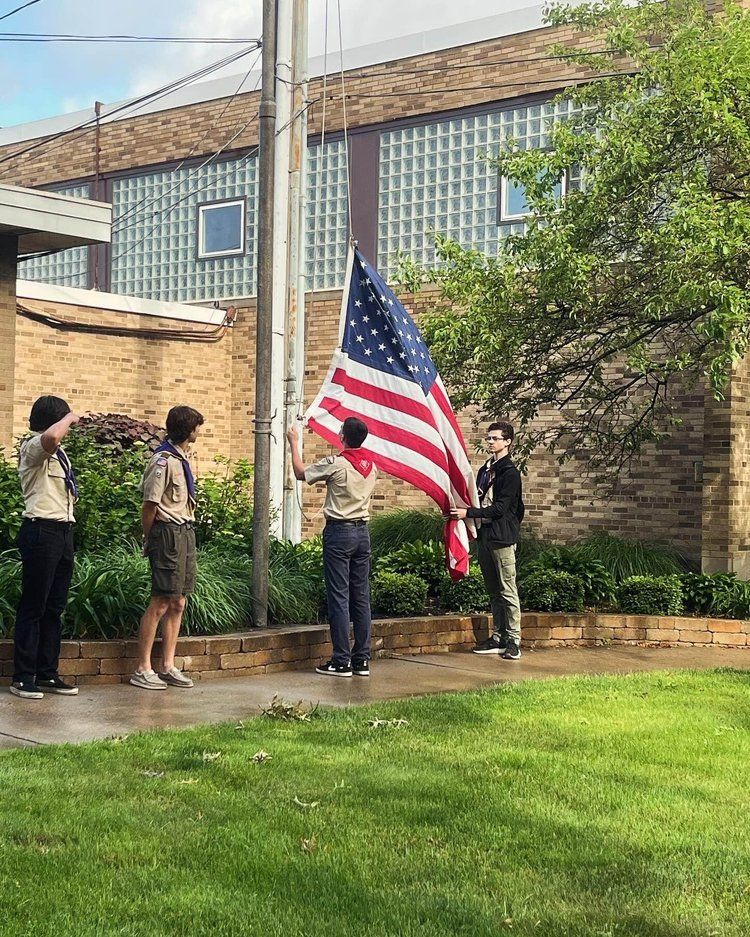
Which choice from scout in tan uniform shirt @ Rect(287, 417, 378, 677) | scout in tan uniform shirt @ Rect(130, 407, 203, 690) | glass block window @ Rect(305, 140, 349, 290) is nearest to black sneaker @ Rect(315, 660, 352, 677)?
scout in tan uniform shirt @ Rect(287, 417, 378, 677)

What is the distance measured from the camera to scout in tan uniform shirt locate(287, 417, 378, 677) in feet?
32.1

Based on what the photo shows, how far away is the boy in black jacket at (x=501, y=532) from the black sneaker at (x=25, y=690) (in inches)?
160

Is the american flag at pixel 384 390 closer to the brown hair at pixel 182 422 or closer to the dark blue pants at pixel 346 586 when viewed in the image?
the dark blue pants at pixel 346 586

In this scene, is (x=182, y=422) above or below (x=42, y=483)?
above

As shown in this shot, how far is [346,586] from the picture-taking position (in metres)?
9.85

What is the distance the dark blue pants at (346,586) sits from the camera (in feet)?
32.1

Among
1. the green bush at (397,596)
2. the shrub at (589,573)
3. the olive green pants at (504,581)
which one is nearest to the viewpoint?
the olive green pants at (504,581)

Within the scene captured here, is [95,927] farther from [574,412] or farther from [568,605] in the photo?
[574,412]

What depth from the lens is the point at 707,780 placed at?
6559mm

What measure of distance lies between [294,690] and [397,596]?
2.85 meters

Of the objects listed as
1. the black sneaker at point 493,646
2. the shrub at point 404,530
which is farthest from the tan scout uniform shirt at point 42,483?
the shrub at point 404,530

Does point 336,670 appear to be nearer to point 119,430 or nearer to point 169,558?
point 169,558

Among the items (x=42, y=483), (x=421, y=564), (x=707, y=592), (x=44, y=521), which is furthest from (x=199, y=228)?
(x=44, y=521)

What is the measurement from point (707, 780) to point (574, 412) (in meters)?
10.9
